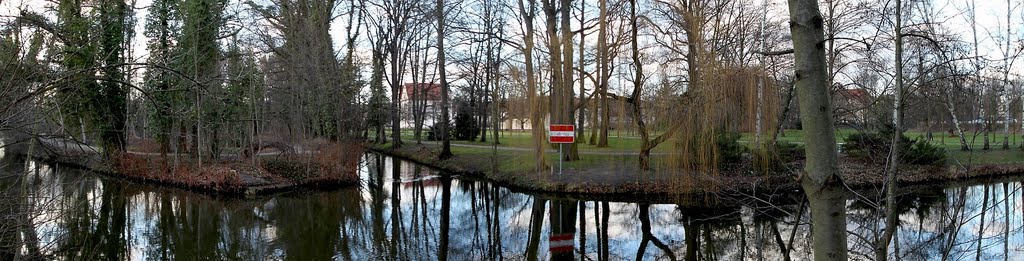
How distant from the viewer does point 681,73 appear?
1406 centimetres

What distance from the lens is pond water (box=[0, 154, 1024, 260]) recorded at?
27.9ft

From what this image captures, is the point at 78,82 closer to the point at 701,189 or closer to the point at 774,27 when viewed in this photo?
the point at 701,189

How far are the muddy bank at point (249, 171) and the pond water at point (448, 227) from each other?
66cm

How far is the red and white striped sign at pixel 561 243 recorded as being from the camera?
371 inches

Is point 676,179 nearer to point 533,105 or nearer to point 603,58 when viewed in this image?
point 603,58

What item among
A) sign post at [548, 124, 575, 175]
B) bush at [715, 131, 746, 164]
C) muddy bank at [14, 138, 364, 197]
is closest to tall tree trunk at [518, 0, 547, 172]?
sign post at [548, 124, 575, 175]

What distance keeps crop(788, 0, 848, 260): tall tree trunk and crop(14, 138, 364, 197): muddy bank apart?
15847 millimetres

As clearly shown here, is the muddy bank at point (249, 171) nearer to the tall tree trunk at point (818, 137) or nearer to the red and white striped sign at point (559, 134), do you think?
the red and white striped sign at point (559, 134)

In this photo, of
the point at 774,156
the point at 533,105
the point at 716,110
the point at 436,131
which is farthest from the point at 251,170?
the point at 436,131

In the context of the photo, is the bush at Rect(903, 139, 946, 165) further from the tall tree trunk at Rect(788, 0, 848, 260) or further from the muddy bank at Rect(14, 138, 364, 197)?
the tall tree trunk at Rect(788, 0, 848, 260)

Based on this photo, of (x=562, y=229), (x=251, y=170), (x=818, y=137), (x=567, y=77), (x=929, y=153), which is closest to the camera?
(x=818, y=137)

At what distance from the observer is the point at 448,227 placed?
37.8 feet

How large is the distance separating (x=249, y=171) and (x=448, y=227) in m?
8.44

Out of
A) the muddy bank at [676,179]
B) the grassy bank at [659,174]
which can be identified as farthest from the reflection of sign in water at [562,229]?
the grassy bank at [659,174]
